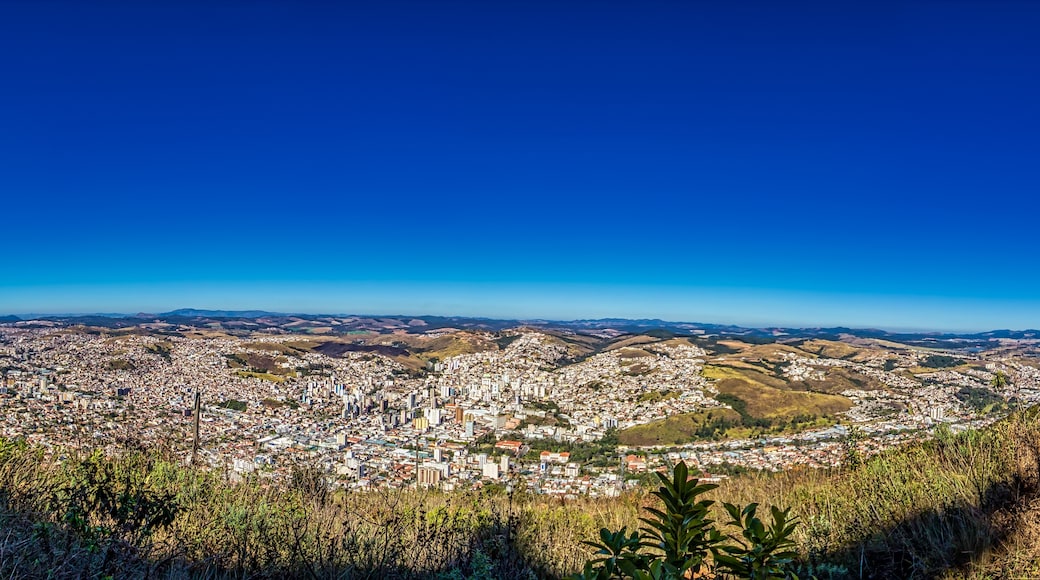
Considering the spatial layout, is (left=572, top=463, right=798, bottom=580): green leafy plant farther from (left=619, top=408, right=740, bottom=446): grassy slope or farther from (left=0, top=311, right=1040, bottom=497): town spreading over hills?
(left=619, top=408, right=740, bottom=446): grassy slope

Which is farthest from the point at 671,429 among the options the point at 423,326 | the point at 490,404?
the point at 423,326

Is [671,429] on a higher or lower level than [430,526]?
lower

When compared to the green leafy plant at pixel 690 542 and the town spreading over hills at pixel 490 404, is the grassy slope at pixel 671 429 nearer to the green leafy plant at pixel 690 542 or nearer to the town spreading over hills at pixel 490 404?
the town spreading over hills at pixel 490 404

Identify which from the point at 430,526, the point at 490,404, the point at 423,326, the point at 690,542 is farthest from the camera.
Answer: the point at 423,326

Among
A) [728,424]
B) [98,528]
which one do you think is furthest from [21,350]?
[728,424]

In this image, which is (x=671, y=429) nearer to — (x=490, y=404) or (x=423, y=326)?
(x=490, y=404)

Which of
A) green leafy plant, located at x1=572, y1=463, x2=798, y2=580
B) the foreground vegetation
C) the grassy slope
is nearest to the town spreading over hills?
the grassy slope

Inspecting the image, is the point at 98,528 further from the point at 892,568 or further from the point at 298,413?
the point at 298,413
